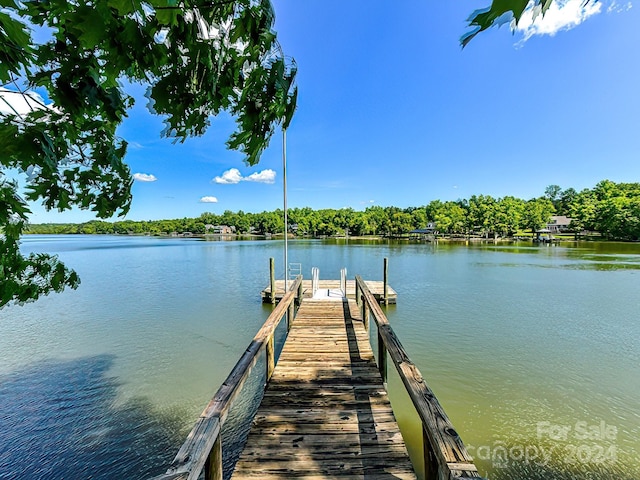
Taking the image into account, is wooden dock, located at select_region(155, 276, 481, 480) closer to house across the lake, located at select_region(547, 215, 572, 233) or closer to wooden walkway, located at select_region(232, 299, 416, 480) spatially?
wooden walkway, located at select_region(232, 299, 416, 480)

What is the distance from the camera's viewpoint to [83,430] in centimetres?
532

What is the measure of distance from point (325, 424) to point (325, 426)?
0.11 feet

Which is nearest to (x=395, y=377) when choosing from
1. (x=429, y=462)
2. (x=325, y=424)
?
(x=325, y=424)

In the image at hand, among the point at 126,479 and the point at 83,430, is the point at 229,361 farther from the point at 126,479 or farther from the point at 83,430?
the point at 126,479

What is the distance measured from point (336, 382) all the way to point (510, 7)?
4.19 m

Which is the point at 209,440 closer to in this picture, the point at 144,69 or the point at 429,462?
the point at 429,462

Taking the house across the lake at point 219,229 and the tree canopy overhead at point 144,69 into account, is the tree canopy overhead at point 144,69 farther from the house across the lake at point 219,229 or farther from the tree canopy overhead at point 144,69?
the house across the lake at point 219,229

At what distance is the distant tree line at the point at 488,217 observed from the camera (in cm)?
5609

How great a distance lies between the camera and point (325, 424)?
3.14m

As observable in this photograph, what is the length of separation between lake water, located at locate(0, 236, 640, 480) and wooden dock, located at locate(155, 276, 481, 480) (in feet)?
6.03

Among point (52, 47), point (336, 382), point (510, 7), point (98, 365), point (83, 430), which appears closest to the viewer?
point (510, 7)

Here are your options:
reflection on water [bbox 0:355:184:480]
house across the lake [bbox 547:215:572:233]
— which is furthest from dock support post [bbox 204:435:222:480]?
house across the lake [bbox 547:215:572:233]

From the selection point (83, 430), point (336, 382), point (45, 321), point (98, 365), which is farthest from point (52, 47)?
point (45, 321)

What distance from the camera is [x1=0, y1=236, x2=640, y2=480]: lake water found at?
4.70m
